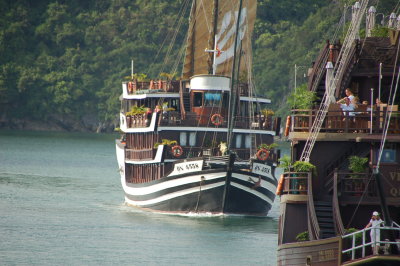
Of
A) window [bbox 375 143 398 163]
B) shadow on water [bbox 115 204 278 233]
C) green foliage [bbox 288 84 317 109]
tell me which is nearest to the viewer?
window [bbox 375 143 398 163]

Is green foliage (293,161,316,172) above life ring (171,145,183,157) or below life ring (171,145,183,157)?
above

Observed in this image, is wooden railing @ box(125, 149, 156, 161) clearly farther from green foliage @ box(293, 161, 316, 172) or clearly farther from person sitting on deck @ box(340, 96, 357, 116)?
green foliage @ box(293, 161, 316, 172)

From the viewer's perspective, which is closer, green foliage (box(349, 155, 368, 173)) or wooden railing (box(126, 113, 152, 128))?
green foliage (box(349, 155, 368, 173))

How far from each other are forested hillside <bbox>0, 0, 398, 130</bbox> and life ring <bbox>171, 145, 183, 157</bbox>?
97536 millimetres

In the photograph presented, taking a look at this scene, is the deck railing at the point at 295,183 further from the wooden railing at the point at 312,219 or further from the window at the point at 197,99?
the window at the point at 197,99

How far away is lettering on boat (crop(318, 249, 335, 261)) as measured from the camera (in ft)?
82.4

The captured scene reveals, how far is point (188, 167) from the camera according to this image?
50375mm

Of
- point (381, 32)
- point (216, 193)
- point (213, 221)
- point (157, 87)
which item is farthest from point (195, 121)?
point (381, 32)

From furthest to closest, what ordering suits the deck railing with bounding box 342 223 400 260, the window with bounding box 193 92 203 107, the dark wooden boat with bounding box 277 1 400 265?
1. the window with bounding box 193 92 203 107
2. the dark wooden boat with bounding box 277 1 400 265
3. the deck railing with bounding box 342 223 400 260

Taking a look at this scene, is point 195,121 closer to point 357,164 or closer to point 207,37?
point 207,37

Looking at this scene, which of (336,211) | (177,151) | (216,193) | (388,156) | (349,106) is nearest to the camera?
(336,211)

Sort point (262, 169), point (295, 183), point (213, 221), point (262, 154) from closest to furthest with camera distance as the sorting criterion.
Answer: point (295, 183)
point (213, 221)
point (262, 169)
point (262, 154)

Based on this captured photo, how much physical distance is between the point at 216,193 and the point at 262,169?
95.4 inches

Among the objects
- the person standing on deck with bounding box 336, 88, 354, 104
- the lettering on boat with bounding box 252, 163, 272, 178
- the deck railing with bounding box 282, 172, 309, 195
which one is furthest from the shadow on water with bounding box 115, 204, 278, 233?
the deck railing with bounding box 282, 172, 309, 195
